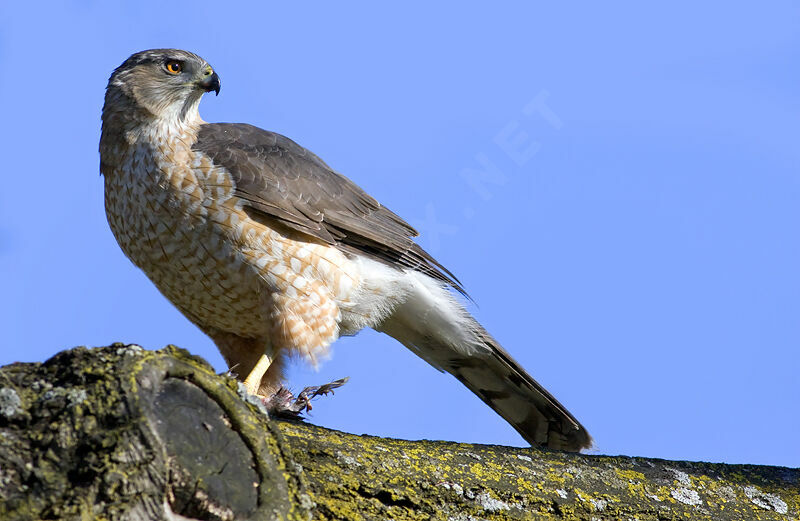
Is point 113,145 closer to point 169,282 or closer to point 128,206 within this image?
point 128,206

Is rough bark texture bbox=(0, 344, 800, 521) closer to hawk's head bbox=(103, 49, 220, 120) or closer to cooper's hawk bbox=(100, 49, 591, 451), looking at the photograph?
cooper's hawk bbox=(100, 49, 591, 451)

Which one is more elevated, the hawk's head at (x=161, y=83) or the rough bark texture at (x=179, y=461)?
the hawk's head at (x=161, y=83)

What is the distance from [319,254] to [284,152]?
0.89 m

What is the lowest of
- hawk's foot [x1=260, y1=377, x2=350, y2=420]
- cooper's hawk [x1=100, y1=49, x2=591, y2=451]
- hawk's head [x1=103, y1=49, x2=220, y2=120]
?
hawk's foot [x1=260, y1=377, x2=350, y2=420]

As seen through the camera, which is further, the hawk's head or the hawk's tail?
the hawk's head

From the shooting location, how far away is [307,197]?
17.3 ft

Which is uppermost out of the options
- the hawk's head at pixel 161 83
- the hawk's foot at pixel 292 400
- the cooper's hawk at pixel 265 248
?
the hawk's head at pixel 161 83

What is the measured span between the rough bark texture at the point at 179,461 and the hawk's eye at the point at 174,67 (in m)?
3.38

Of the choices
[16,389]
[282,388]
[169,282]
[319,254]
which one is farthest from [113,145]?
[16,389]

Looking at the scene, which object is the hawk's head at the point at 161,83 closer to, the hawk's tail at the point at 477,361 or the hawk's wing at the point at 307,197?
the hawk's wing at the point at 307,197

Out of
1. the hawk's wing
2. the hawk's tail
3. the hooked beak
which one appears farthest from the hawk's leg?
the hooked beak

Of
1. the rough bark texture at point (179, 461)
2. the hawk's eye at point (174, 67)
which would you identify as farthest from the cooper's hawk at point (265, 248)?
the rough bark texture at point (179, 461)

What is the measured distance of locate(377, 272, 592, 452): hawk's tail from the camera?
519 cm

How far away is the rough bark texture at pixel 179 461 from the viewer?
6.72ft
